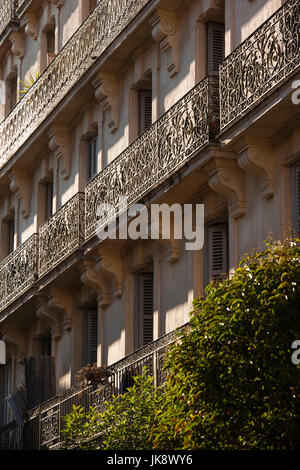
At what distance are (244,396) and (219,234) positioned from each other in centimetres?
754

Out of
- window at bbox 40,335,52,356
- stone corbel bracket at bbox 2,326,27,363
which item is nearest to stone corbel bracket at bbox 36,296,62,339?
window at bbox 40,335,52,356

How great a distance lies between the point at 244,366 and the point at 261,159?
5751 millimetres

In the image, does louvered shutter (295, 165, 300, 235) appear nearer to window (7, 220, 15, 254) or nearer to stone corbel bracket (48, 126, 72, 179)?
stone corbel bracket (48, 126, 72, 179)

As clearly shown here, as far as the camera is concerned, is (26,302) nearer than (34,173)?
Yes

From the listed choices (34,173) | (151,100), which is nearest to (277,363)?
(151,100)

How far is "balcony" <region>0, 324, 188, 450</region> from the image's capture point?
2395 centimetres

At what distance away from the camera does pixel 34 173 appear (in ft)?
113

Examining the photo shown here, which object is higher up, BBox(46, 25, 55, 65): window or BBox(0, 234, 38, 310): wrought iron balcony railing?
BBox(46, 25, 55, 65): window

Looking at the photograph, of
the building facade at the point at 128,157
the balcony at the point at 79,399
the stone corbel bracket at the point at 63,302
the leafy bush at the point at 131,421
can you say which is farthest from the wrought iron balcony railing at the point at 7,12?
the leafy bush at the point at 131,421

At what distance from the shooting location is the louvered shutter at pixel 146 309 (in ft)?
89.2

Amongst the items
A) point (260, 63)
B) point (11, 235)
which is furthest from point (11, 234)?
point (260, 63)

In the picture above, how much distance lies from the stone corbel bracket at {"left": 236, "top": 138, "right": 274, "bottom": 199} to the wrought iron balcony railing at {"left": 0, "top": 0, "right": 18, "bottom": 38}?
49.5 feet
